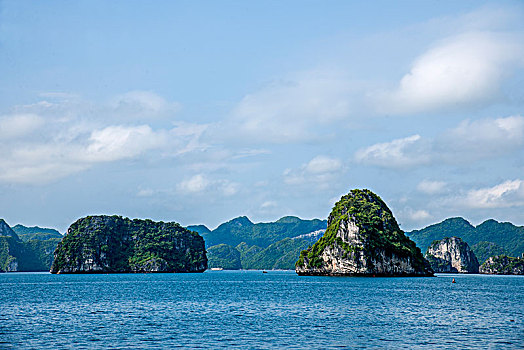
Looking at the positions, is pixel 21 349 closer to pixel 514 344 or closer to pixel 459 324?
pixel 514 344

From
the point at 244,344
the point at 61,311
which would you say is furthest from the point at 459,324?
the point at 61,311

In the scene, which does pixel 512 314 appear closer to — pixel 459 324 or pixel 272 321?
pixel 459 324

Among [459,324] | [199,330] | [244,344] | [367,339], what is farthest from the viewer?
[459,324]

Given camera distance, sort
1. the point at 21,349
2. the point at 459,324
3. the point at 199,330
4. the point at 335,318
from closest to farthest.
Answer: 1. the point at 21,349
2. the point at 199,330
3. the point at 459,324
4. the point at 335,318

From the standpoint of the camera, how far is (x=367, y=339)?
201 feet

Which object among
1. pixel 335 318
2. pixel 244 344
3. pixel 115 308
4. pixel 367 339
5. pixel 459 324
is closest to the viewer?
pixel 244 344

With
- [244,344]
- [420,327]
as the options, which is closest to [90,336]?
[244,344]

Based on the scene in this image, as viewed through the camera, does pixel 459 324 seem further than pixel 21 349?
Yes

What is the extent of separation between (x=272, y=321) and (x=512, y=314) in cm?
4315

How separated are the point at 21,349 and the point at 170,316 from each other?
32.2m

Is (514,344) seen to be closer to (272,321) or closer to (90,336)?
(272,321)

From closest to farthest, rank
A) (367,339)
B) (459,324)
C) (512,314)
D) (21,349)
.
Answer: (21,349) → (367,339) → (459,324) → (512,314)

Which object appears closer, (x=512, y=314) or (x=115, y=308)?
(x=512, y=314)

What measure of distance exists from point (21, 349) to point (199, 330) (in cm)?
2191
